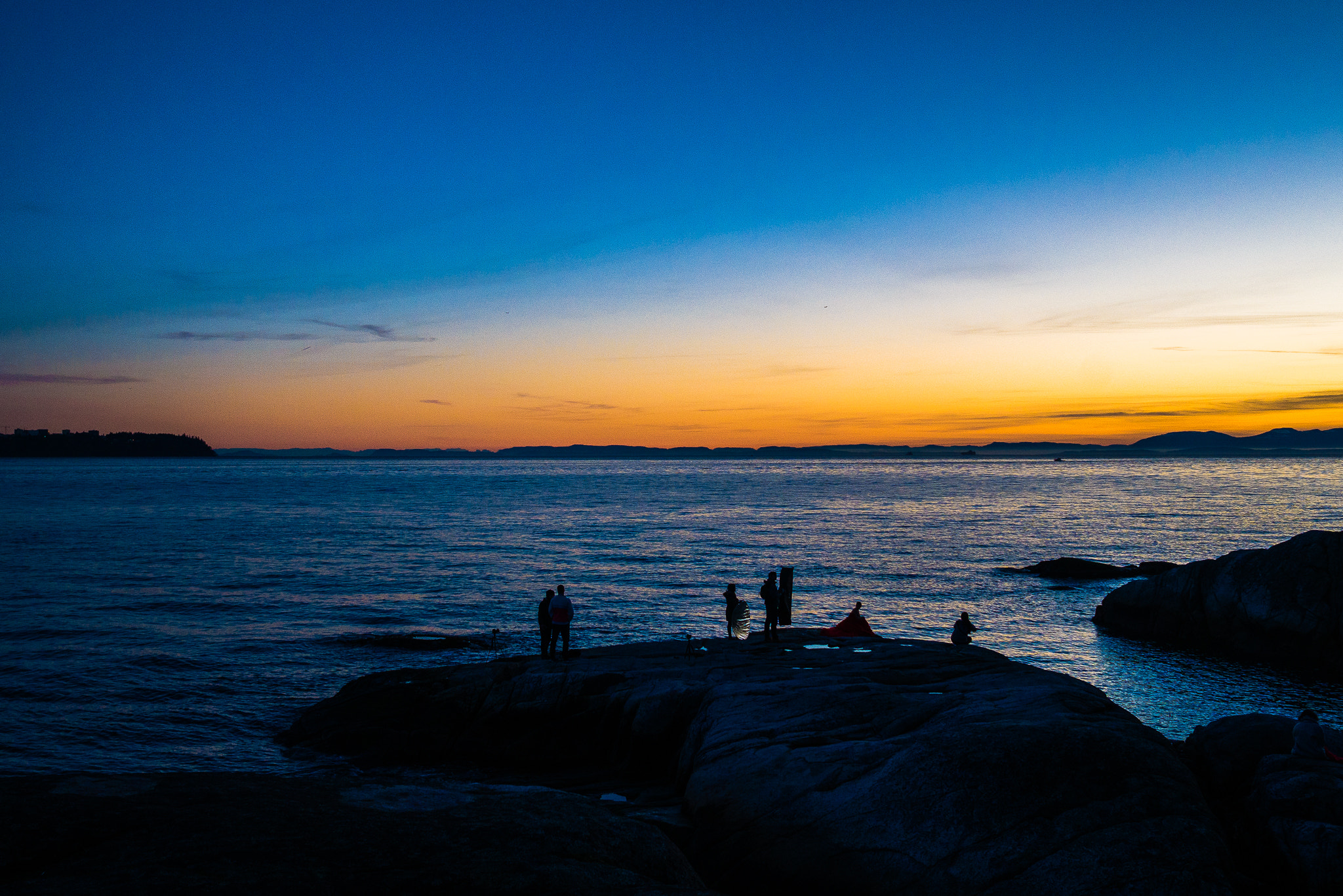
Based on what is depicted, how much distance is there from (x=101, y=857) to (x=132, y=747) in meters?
18.3

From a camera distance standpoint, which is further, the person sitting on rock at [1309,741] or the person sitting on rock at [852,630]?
the person sitting on rock at [852,630]

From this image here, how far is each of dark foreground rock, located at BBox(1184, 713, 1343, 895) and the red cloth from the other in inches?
451

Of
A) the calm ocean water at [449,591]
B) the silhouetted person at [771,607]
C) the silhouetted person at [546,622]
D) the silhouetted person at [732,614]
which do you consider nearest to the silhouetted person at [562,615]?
the silhouetted person at [546,622]

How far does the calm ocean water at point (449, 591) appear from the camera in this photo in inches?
1004

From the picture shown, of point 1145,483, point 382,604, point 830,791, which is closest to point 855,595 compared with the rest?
point 382,604

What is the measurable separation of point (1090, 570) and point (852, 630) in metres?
32.9

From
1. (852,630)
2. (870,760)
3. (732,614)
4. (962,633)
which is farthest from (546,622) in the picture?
(962,633)

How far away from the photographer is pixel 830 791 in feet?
40.1

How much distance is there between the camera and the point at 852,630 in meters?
26.2

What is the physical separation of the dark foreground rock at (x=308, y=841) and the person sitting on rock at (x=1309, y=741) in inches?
438

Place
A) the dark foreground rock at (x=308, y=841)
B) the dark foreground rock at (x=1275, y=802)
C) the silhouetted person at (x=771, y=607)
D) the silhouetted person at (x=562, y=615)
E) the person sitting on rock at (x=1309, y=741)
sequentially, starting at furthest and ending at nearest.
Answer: the silhouetted person at (x=771, y=607)
the silhouetted person at (x=562, y=615)
the person sitting on rock at (x=1309, y=741)
the dark foreground rock at (x=1275, y=802)
the dark foreground rock at (x=308, y=841)

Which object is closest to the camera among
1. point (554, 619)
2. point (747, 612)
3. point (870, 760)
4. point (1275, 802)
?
point (1275, 802)

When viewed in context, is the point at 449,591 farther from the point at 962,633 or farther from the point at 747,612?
the point at 962,633

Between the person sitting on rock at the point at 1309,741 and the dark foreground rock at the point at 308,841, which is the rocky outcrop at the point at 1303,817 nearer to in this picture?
the person sitting on rock at the point at 1309,741
